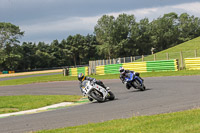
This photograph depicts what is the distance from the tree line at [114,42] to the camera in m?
106

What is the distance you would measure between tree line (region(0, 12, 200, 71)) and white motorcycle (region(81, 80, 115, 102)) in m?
85.4

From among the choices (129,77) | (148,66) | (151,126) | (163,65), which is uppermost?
(163,65)

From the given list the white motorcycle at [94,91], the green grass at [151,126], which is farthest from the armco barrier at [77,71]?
the green grass at [151,126]

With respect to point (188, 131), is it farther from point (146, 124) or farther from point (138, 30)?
point (138, 30)

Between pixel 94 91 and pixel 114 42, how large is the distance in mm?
101626

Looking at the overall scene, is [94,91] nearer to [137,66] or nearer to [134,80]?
[134,80]

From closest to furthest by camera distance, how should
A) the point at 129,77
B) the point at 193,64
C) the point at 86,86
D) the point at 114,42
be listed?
1. the point at 86,86
2. the point at 129,77
3. the point at 193,64
4. the point at 114,42

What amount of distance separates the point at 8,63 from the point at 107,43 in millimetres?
39961

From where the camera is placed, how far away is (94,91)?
14.7 m

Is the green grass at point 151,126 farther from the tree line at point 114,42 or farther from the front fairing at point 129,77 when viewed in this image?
the tree line at point 114,42

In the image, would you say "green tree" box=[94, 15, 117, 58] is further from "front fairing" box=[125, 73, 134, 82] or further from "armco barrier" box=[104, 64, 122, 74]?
"front fairing" box=[125, 73, 134, 82]

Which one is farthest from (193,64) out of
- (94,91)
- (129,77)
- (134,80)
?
(94,91)

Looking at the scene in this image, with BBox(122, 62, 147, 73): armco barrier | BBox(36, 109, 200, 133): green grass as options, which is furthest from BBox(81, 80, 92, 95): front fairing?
BBox(122, 62, 147, 73): armco barrier

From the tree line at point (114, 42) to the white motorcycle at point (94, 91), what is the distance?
85.4m
